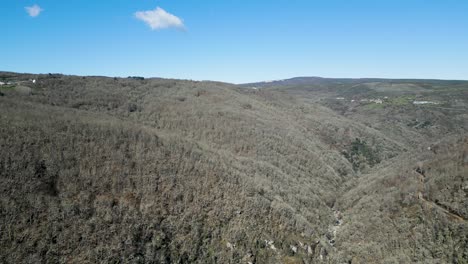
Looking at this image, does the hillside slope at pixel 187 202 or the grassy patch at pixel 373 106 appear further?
the grassy patch at pixel 373 106

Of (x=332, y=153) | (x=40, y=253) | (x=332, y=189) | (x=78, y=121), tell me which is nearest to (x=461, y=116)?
(x=332, y=153)

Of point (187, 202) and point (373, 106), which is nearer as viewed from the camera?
A: point (187, 202)

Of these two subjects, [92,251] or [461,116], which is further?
[461,116]

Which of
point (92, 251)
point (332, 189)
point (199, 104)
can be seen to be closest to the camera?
point (92, 251)

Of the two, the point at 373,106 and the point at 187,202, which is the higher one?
the point at 373,106

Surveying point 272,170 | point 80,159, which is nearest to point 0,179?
point 80,159

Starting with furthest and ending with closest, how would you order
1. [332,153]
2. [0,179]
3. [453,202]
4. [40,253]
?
[332,153] → [453,202] → [0,179] → [40,253]

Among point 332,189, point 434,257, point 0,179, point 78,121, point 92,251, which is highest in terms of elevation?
point 78,121

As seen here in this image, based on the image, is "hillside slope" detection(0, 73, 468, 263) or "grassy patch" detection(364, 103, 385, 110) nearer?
"hillside slope" detection(0, 73, 468, 263)

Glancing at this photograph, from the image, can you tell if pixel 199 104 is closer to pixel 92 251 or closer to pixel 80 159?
pixel 80 159

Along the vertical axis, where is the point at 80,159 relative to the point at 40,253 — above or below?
above
